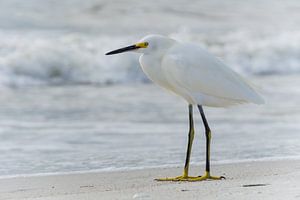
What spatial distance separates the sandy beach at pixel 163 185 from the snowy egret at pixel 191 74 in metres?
0.30

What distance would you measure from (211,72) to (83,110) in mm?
4111

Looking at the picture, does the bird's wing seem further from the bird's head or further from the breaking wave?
the breaking wave

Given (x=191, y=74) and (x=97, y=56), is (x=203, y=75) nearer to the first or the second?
(x=191, y=74)

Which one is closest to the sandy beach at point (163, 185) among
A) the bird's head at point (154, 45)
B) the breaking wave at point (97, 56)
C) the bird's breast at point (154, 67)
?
the bird's breast at point (154, 67)

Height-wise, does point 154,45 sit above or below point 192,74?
above

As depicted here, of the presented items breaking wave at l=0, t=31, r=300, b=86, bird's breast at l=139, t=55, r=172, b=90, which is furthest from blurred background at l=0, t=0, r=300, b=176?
bird's breast at l=139, t=55, r=172, b=90

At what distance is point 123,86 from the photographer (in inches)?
488

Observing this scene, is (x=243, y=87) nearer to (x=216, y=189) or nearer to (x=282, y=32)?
(x=216, y=189)

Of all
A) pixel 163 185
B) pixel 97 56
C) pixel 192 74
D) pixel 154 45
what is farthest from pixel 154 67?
pixel 97 56

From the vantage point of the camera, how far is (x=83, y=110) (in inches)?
374

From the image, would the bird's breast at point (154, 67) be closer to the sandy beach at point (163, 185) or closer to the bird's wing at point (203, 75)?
the bird's wing at point (203, 75)

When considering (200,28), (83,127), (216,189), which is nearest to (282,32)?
(200,28)

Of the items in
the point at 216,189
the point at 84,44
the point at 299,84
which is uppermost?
the point at 84,44

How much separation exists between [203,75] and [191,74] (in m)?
0.08
